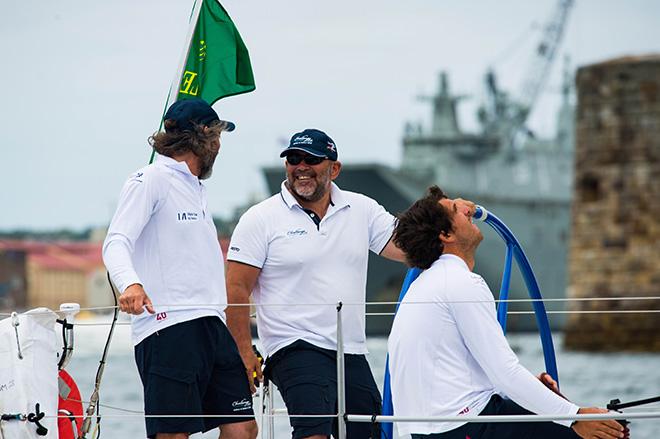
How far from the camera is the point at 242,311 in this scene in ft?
18.5

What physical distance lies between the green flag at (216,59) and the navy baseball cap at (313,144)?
0.85m

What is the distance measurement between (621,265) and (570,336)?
3836mm

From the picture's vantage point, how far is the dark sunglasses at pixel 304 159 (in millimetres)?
5754

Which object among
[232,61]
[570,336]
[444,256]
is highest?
[232,61]

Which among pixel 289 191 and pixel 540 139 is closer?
pixel 289 191

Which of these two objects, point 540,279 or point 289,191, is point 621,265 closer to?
point 540,279

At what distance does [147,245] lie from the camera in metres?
5.22

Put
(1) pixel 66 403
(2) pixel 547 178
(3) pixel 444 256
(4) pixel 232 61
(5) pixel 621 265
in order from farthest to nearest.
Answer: (2) pixel 547 178, (5) pixel 621 265, (4) pixel 232 61, (1) pixel 66 403, (3) pixel 444 256

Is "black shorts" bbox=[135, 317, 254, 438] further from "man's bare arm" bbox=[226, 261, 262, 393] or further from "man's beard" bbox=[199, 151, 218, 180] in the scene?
"man's beard" bbox=[199, 151, 218, 180]

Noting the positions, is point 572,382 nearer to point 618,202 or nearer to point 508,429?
point 618,202

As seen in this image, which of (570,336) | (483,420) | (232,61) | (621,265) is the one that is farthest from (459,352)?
(570,336)

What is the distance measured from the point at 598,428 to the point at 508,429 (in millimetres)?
294

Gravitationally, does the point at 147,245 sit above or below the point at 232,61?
below

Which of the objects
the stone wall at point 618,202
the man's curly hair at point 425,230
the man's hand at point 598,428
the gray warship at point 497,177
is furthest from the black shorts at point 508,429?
the gray warship at point 497,177
